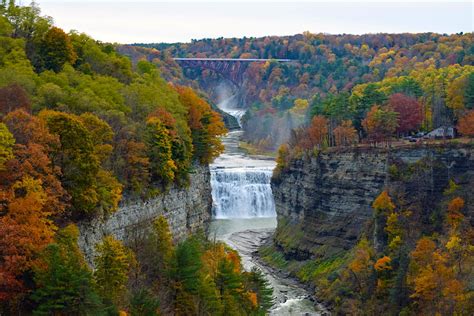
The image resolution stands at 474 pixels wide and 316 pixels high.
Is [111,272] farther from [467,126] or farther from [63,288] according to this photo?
[467,126]

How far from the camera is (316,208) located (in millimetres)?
88250

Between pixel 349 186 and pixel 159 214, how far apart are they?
28991 millimetres

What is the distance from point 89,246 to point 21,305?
8424 millimetres

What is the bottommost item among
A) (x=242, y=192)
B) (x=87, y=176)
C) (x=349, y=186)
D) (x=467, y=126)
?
(x=242, y=192)

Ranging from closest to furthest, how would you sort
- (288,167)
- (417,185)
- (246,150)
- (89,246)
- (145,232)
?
(89,246) → (145,232) → (417,185) → (288,167) → (246,150)

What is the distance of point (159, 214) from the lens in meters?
59.9

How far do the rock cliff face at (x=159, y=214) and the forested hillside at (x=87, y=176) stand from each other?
73 cm

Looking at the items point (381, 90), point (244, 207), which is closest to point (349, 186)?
point (381, 90)

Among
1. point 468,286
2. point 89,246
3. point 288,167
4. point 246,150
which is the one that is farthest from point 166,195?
point 246,150

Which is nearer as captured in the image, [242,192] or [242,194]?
[242,194]

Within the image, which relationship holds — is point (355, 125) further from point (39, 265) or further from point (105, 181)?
point (39, 265)

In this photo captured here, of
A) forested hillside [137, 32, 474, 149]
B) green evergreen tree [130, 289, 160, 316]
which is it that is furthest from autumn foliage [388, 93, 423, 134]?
green evergreen tree [130, 289, 160, 316]

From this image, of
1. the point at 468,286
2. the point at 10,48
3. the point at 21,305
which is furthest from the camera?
the point at 10,48

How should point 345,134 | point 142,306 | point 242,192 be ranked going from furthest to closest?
point 242,192
point 345,134
point 142,306
